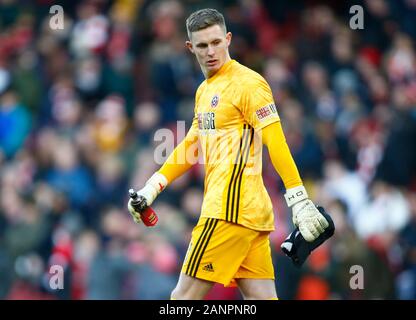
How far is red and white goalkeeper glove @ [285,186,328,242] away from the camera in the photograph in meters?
6.57

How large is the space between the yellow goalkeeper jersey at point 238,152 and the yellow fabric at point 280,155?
7 centimetres

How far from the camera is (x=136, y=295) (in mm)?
10711

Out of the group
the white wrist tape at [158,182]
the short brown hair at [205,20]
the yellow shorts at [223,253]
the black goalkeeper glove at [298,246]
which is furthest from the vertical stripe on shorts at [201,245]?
the short brown hair at [205,20]

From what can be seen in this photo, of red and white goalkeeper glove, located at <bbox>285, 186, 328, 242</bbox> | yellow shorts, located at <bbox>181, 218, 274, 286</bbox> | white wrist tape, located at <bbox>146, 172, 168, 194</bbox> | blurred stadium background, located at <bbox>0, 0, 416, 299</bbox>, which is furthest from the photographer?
blurred stadium background, located at <bbox>0, 0, 416, 299</bbox>

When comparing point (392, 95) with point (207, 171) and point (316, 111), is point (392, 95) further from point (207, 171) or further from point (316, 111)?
point (207, 171)

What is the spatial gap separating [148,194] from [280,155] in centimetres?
107

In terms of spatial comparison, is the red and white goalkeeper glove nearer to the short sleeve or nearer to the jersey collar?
the short sleeve

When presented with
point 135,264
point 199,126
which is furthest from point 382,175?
point 199,126

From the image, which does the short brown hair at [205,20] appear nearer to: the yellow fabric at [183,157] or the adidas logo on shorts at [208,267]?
the yellow fabric at [183,157]

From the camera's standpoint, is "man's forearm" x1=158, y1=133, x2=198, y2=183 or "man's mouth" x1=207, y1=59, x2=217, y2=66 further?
"man's forearm" x1=158, y1=133, x2=198, y2=183

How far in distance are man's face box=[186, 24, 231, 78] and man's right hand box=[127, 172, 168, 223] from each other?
84cm

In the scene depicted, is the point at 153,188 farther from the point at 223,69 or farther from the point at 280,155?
the point at 280,155

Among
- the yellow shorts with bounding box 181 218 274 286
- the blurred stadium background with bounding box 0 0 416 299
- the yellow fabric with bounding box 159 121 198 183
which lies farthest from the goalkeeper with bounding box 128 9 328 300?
the blurred stadium background with bounding box 0 0 416 299

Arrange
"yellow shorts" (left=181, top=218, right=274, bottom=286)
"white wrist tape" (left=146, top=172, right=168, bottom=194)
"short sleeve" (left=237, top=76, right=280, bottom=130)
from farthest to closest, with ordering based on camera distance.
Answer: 1. "white wrist tape" (left=146, top=172, right=168, bottom=194)
2. "yellow shorts" (left=181, top=218, right=274, bottom=286)
3. "short sleeve" (left=237, top=76, right=280, bottom=130)
